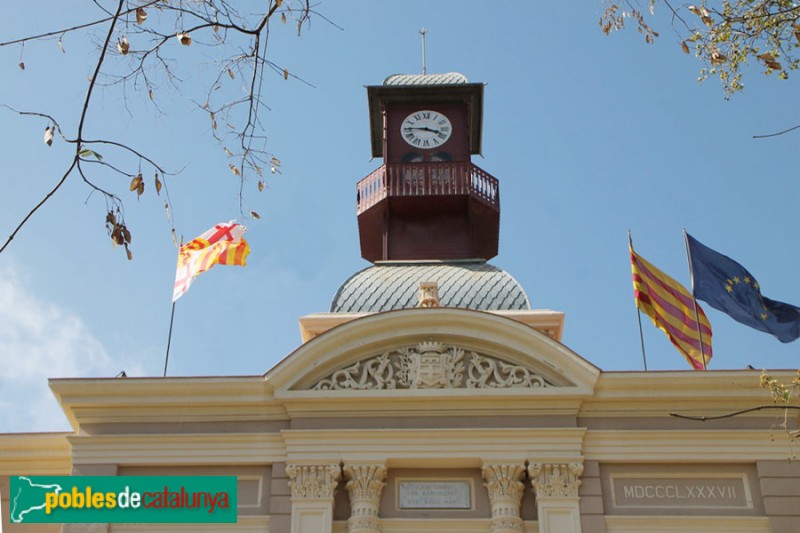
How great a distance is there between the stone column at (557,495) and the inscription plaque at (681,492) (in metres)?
0.70

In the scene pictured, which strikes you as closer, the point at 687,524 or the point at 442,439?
the point at 687,524

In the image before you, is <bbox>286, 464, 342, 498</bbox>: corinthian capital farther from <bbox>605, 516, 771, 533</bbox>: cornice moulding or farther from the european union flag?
the european union flag

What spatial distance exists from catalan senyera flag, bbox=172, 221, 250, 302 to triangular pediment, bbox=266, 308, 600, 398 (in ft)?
14.8

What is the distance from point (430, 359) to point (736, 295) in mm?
6261

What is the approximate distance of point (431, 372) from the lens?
1744 cm

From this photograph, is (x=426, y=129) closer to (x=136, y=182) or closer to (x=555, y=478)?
(x=555, y=478)

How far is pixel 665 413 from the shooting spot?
1722cm


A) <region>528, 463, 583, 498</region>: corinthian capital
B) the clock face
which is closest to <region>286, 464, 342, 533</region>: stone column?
<region>528, 463, 583, 498</region>: corinthian capital

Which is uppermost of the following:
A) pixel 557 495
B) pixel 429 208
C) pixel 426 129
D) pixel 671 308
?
pixel 426 129

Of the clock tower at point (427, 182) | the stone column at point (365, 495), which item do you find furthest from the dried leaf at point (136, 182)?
the clock tower at point (427, 182)

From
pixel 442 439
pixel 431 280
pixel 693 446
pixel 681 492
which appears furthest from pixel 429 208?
pixel 681 492

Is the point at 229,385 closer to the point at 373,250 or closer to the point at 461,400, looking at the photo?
the point at 461,400

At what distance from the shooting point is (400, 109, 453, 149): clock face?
28.8 m

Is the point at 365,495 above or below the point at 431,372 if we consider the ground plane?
below
